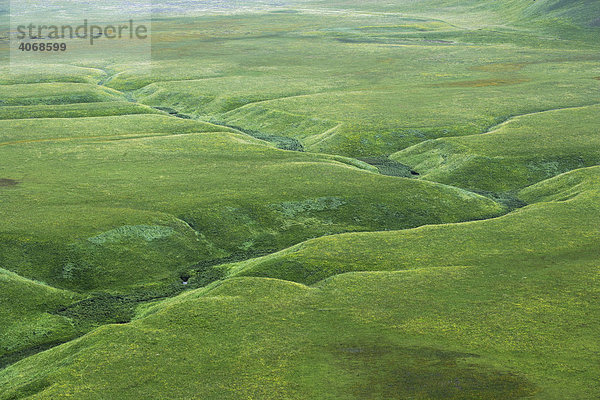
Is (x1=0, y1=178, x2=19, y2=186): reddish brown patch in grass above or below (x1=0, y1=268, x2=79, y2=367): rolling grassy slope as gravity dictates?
above

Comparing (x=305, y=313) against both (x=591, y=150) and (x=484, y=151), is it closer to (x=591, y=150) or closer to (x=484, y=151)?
(x=484, y=151)

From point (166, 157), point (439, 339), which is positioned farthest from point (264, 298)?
point (166, 157)

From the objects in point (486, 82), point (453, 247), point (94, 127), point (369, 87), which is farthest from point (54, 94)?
point (453, 247)

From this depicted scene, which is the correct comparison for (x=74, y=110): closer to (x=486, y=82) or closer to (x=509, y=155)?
(x=509, y=155)

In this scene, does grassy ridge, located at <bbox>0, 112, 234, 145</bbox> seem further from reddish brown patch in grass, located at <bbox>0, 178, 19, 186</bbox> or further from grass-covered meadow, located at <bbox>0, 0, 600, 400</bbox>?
reddish brown patch in grass, located at <bbox>0, 178, 19, 186</bbox>

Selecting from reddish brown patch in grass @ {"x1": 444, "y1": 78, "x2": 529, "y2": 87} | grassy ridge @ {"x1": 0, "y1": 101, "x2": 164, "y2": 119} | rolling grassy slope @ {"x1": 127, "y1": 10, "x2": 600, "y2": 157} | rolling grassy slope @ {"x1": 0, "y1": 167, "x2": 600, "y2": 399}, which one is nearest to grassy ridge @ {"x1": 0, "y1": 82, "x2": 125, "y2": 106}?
grassy ridge @ {"x1": 0, "y1": 101, "x2": 164, "y2": 119}

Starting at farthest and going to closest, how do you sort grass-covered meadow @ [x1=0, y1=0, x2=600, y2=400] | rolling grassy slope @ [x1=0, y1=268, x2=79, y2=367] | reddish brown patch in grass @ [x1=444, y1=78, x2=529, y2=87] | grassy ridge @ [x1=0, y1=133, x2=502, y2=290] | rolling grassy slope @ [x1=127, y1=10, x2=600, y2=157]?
reddish brown patch in grass @ [x1=444, y1=78, x2=529, y2=87], rolling grassy slope @ [x1=127, y1=10, x2=600, y2=157], grassy ridge @ [x1=0, y1=133, x2=502, y2=290], rolling grassy slope @ [x1=0, y1=268, x2=79, y2=367], grass-covered meadow @ [x1=0, y1=0, x2=600, y2=400]
